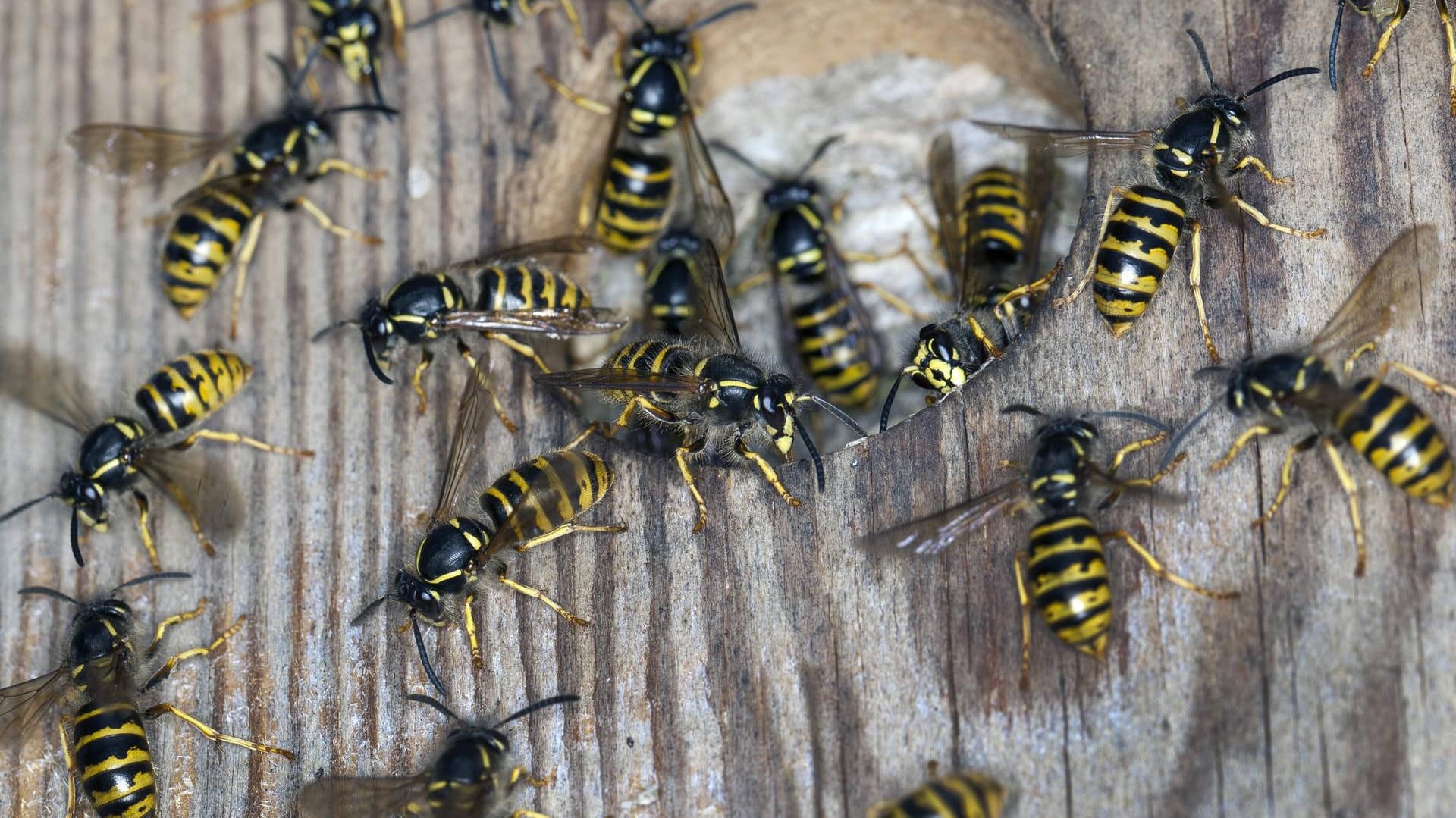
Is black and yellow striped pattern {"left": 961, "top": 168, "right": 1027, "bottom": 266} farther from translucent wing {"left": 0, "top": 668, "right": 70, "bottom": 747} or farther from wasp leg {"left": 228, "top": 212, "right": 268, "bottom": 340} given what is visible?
translucent wing {"left": 0, "top": 668, "right": 70, "bottom": 747}

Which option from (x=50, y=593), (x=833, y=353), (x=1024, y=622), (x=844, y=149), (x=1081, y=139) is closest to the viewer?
(x=1024, y=622)

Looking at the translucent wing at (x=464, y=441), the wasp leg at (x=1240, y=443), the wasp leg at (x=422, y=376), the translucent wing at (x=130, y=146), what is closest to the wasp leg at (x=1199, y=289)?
the wasp leg at (x=1240, y=443)

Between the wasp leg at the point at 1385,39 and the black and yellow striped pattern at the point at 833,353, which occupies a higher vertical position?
the wasp leg at the point at 1385,39

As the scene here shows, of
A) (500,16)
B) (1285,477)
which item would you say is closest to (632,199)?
(500,16)

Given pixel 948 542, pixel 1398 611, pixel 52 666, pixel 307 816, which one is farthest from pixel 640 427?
pixel 1398 611

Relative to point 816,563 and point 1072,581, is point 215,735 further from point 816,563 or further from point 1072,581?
point 1072,581

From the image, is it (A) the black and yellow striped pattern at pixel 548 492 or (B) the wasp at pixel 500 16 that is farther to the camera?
(B) the wasp at pixel 500 16

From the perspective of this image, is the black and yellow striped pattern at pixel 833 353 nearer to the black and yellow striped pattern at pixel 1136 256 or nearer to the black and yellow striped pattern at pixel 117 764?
the black and yellow striped pattern at pixel 1136 256
